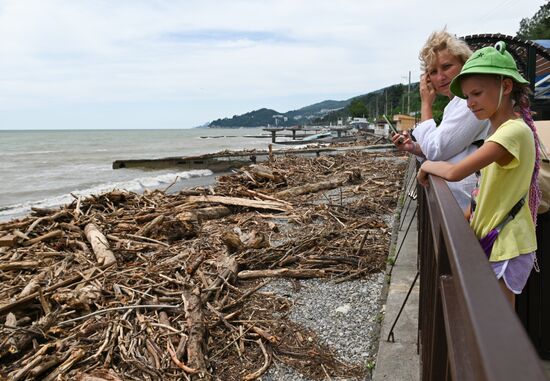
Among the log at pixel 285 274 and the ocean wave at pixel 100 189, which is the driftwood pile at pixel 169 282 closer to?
the log at pixel 285 274

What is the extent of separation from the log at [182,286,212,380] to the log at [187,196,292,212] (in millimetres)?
5927

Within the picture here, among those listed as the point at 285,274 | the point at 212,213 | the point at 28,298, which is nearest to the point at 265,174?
the point at 212,213

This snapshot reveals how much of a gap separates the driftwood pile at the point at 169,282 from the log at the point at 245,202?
0.04m

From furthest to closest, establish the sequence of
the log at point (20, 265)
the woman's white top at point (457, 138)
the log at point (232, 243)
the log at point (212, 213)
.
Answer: the log at point (212, 213) < the log at point (232, 243) < the log at point (20, 265) < the woman's white top at point (457, 138)

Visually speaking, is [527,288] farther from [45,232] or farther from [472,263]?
[45,232]

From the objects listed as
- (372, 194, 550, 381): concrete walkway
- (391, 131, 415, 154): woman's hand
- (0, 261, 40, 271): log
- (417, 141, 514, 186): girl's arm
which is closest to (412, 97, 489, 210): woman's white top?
(391, 131, 415, 154): woman's hand

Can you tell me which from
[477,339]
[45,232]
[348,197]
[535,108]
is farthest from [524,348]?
[348,197]

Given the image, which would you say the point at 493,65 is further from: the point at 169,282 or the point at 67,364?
the point at 169,282

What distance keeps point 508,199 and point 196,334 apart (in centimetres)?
306

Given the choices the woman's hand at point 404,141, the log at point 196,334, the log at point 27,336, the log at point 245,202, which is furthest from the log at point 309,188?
the woman's hand at point 404,141

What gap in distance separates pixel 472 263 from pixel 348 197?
11.1m

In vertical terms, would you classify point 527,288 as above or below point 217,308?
above

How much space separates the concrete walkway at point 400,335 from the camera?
3.30 meters

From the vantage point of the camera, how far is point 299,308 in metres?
5.09
